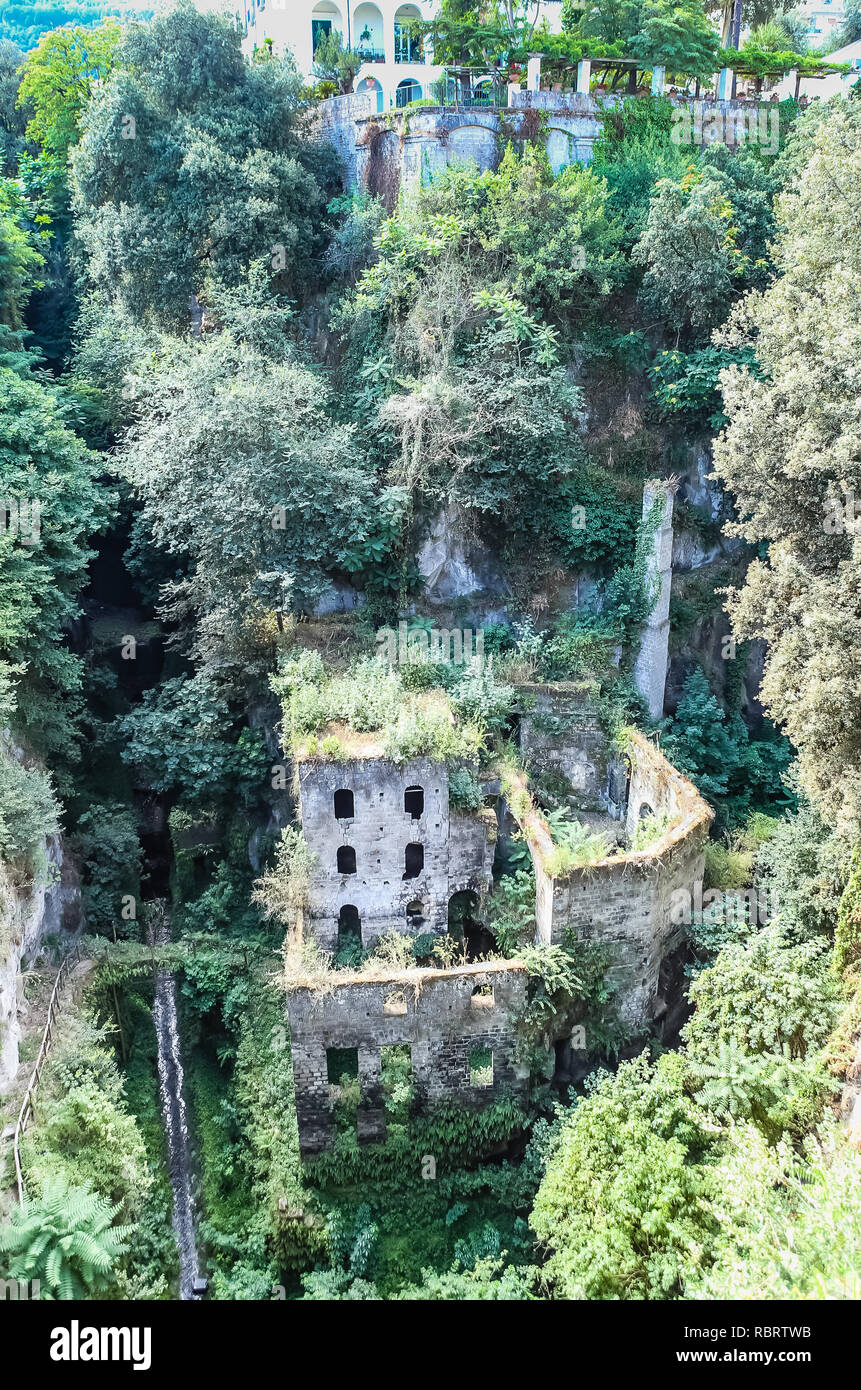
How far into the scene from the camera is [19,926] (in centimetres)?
1658

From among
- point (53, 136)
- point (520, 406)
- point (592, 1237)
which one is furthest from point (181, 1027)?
point (53, 136)

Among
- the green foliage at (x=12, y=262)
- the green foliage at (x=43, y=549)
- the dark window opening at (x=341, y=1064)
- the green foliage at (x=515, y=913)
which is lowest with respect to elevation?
the dark window opening at (x=341, y=1064)

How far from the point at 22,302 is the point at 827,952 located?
80.1 ft

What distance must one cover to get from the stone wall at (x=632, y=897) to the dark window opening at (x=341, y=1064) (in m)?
3.93

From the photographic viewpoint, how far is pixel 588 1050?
661 inches

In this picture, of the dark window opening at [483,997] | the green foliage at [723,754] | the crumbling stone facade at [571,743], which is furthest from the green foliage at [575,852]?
the green foliage at [723,754]

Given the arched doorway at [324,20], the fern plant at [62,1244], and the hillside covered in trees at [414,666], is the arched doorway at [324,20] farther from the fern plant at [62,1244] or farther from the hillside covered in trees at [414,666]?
the fern plant at [62,1244]

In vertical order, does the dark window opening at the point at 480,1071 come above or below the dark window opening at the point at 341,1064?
above

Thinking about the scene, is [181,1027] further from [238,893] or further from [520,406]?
[520,406]

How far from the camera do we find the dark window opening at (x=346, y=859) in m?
18.0

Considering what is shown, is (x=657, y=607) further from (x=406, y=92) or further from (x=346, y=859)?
(x=406, y=92)

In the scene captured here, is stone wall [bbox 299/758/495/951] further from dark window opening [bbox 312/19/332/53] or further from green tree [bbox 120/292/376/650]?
dark window opening [bbox 312/19/332/53]

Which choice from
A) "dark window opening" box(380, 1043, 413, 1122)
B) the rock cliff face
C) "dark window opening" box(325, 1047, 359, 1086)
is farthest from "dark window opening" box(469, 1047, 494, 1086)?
the rock cliff face

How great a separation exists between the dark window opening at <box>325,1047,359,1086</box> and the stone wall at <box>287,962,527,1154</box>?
0.44m
